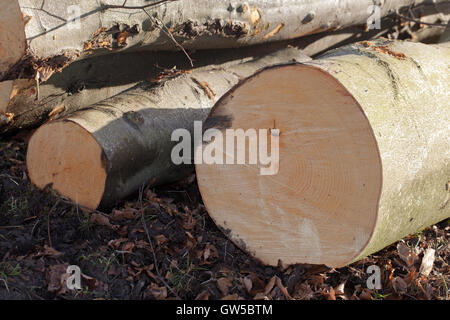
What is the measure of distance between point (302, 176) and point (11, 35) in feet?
5.42

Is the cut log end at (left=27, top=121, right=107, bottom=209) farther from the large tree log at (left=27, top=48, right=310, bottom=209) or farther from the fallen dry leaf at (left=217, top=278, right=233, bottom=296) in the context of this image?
the fallen dry leaf at (left=217, top=278, right=233, bottom=296)

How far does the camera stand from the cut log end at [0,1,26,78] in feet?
9.14

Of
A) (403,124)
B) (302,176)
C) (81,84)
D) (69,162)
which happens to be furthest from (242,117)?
(81,84)

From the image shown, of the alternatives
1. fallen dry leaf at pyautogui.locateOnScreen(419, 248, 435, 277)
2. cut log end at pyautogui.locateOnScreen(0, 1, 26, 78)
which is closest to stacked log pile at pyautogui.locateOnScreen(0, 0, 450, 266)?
cut log end at pyautogui.locateOnScreen(0, 1, 26, 78)

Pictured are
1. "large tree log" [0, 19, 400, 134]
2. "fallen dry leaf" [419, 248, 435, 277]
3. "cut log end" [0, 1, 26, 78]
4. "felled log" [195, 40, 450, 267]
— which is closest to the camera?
"felled log" [195, 40, 450, 267]

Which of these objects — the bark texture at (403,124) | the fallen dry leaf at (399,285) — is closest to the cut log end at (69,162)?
the bark texture at (403,124)

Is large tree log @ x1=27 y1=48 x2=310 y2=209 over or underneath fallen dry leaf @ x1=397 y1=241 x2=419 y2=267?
over

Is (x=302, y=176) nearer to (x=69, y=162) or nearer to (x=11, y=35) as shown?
(x=69, y=162)

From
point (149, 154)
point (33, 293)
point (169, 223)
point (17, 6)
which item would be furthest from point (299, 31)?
point (33, 293)

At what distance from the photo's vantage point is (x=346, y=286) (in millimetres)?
2928

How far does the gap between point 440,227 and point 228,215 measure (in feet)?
4.68

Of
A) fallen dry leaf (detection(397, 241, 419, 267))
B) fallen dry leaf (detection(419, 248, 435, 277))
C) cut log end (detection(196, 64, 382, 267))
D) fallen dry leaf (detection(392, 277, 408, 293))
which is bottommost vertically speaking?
fallen dry leaf (detection(392, 277, 408, 293))

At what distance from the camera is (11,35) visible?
285 cm

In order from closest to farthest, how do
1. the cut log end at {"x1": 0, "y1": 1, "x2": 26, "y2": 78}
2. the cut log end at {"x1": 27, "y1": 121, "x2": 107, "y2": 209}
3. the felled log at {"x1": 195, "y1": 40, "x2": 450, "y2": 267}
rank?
1. the felled log at {"x1": 195, "y1": 40, "x2": 450, "y2": 267}
2. the cut log end at {"x1": 0, "y1": 1, "x2": 26, "y2": 78}
3. the cut log end at {"x1": 27, "y1": 121, "x2": 107, "y2": 209}
